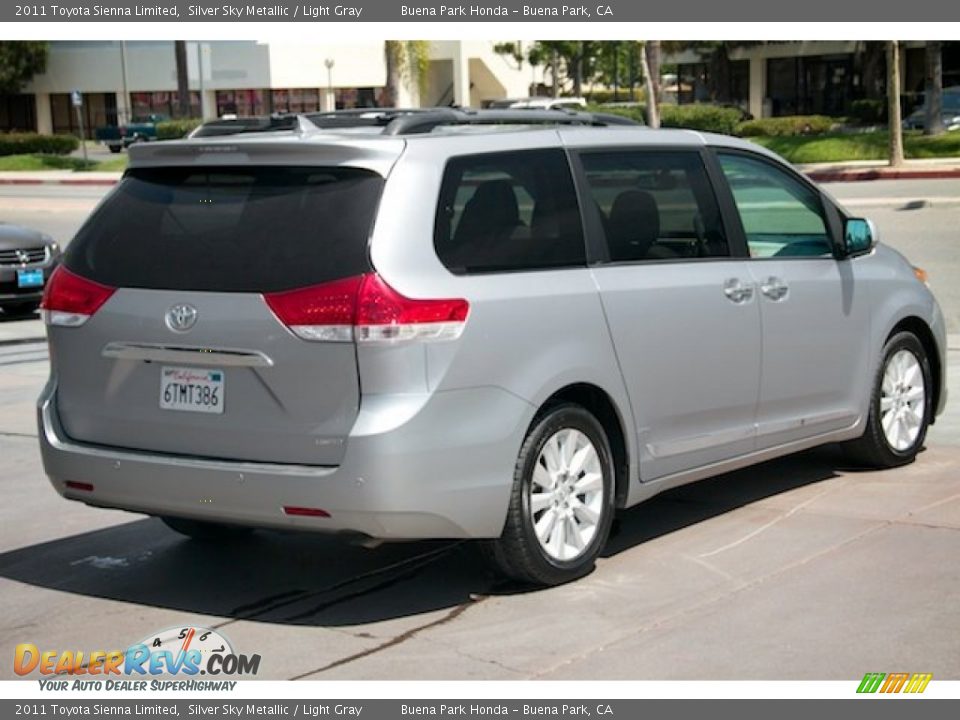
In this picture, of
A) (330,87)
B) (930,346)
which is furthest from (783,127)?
(930,346)

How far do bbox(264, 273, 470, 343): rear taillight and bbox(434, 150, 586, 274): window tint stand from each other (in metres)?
0.29

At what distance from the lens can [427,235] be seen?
19.4ft

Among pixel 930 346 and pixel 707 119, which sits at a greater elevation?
pixel 707 119

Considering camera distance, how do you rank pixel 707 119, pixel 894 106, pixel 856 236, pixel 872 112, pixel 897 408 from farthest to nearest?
1. pixel 872 112
2. pixel 707 119
3. pixel 894 106
4. pixel 897 408
5. pixel 856 236

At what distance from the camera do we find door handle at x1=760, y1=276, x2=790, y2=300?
7.39 meters

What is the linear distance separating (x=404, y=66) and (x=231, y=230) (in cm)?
4153

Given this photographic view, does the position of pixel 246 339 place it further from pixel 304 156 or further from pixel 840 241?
pixel 840 241

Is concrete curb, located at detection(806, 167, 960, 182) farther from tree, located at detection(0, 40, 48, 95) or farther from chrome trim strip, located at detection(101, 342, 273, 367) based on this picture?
tree, located at detection(0, 40, 48, 95)

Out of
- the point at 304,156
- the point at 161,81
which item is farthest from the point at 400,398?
the point at 161,81

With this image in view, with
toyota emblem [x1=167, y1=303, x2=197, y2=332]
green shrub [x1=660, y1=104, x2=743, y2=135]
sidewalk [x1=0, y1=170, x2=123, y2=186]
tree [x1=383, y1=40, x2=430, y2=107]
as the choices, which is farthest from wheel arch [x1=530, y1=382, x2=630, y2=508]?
green shrub [x1=660, y1=104, x2=743, y2=135]

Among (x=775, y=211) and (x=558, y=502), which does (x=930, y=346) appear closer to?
(x=775, y=211)

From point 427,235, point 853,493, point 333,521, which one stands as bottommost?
point 853,493

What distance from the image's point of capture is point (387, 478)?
224 inches

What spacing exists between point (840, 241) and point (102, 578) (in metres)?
4.03
